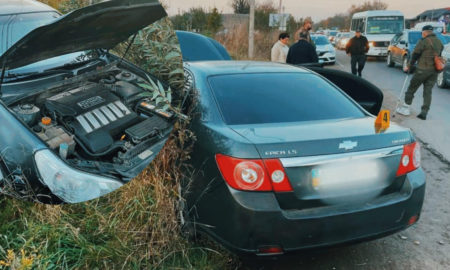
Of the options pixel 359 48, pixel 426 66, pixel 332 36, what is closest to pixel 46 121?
pixel 426 66

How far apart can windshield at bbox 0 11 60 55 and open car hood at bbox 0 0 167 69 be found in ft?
0.46

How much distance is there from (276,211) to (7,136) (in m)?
1.37

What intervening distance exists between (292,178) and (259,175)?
183mm

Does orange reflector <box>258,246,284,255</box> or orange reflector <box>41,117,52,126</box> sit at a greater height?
orange reflector <box>41,117,52,126</box>

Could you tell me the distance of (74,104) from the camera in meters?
2.39

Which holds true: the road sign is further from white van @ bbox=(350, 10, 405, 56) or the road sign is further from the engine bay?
the engine bay

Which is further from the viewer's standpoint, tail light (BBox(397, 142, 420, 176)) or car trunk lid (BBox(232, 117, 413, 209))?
tail light (BBox(397, 142, 420, 176))

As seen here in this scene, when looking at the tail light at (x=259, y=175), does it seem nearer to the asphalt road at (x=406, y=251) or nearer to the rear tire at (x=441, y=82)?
the asphalt road at (x=406, y=251)

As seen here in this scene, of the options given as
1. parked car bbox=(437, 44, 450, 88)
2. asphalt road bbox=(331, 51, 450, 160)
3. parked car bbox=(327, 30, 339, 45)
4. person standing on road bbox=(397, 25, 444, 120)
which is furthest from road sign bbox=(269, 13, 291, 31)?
parked car bbox=(327, 30, 339, 45)

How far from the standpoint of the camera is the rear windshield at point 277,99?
2.84 m

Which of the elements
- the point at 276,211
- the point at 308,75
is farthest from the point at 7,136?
A: the point at 308,75

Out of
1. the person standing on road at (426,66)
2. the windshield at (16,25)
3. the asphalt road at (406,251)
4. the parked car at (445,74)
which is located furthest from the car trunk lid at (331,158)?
the parked car at (445,74)

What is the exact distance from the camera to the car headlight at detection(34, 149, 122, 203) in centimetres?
180

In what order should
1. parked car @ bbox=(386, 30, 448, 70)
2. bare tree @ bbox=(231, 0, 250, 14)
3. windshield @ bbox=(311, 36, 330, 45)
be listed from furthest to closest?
1. windshield @ bbox=(311, 36, 330, 45)
2. parked car @ bbox=(386, 30, 448, 70)
3. bare tree @ bbox=(231, 0, 250, 14)
